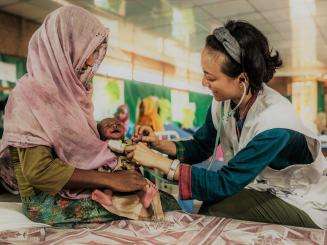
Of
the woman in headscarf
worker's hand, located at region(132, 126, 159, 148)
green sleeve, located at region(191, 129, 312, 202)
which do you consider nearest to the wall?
the woman in headscarf

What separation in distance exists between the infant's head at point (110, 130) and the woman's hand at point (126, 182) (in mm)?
289

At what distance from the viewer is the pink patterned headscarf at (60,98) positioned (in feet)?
4.38

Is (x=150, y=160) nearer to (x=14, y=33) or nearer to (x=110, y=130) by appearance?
(x=110, y=130)

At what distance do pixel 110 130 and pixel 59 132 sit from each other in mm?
334

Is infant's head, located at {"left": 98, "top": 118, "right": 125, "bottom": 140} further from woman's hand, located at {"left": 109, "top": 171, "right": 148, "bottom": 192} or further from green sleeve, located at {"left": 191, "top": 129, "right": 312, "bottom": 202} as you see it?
green sleeve, located at {"left": 191, "top": 129, "right": 312, "bottom": 202}

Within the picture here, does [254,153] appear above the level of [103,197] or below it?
above

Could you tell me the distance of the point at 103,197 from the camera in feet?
4.56

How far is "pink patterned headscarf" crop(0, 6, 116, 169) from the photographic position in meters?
1.33

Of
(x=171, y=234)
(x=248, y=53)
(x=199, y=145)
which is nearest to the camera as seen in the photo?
(x=171, y=234)

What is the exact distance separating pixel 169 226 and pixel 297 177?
72 cm

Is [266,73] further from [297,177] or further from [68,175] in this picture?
[68,175]

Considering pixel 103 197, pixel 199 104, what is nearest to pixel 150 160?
pixel 103 197

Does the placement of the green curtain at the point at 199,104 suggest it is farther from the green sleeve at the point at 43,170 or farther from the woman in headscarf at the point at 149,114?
the green sleeve at the point at 43,170

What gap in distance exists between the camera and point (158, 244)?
118cm
